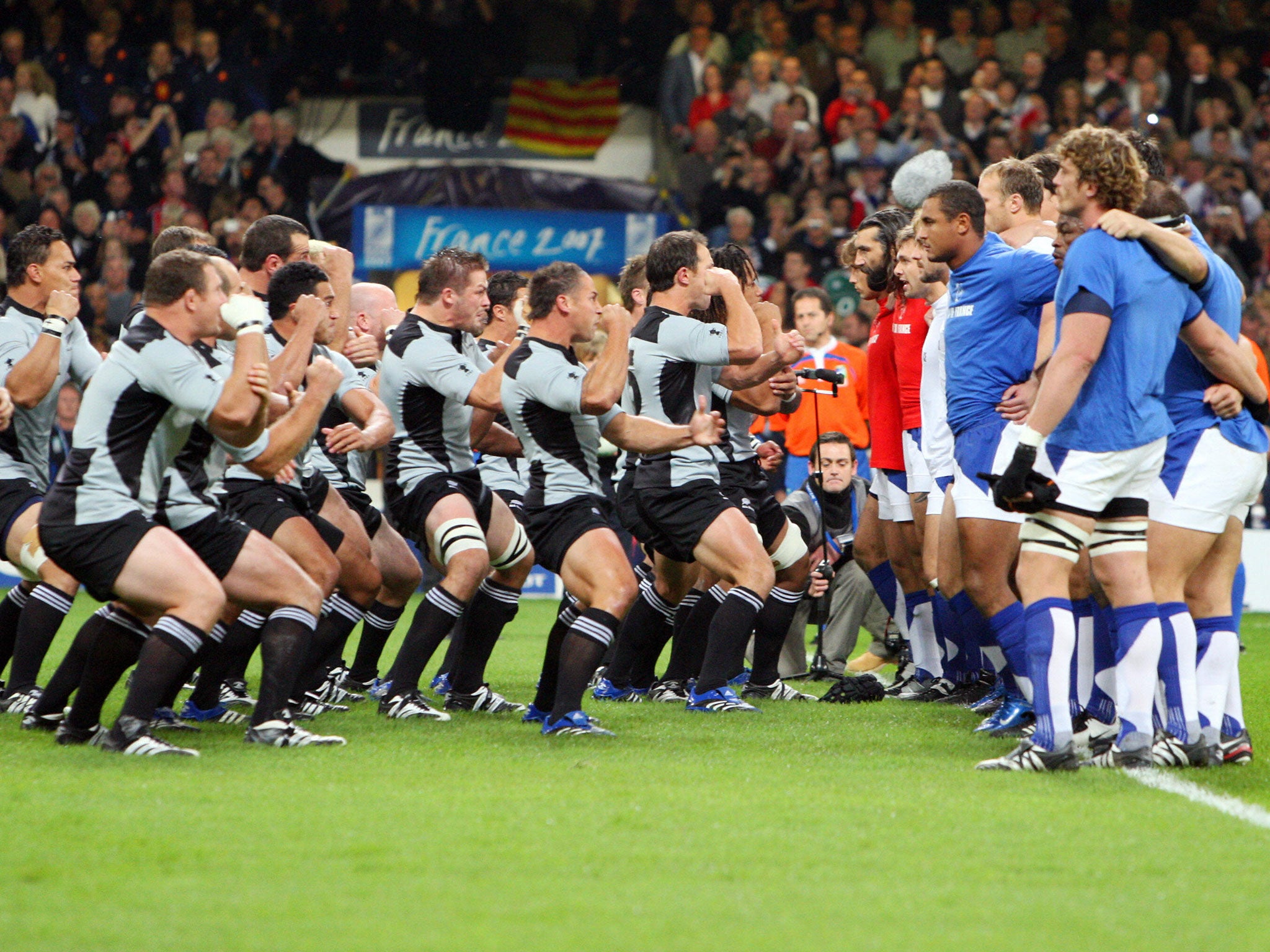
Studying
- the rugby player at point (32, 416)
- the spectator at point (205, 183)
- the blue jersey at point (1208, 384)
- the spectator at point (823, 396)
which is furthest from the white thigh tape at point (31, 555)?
the spectator at point (205, 183)

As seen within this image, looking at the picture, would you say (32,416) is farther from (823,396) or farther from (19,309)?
(823,396)

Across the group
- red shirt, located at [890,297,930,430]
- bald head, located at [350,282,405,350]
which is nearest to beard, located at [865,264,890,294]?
red shirt, located at [890,297,930,430]

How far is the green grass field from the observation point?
3.67 meters

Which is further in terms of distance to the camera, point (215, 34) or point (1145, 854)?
point (215, 34)

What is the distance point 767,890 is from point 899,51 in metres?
17.4

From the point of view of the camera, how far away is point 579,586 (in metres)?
6.77

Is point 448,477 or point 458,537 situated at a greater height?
point 448,477

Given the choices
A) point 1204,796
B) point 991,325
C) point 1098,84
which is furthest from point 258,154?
point 1204,796

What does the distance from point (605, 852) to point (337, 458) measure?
4.04 m

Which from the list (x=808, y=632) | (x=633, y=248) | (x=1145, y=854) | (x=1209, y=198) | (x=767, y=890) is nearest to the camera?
(x=767, y=890)

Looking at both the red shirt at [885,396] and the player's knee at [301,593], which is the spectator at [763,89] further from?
the player's knee at [301,593]

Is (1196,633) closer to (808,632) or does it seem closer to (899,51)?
(808,632)

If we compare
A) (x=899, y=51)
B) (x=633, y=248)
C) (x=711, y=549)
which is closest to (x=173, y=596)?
(x=711, y=549)

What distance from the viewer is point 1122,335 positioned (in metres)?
5.65
